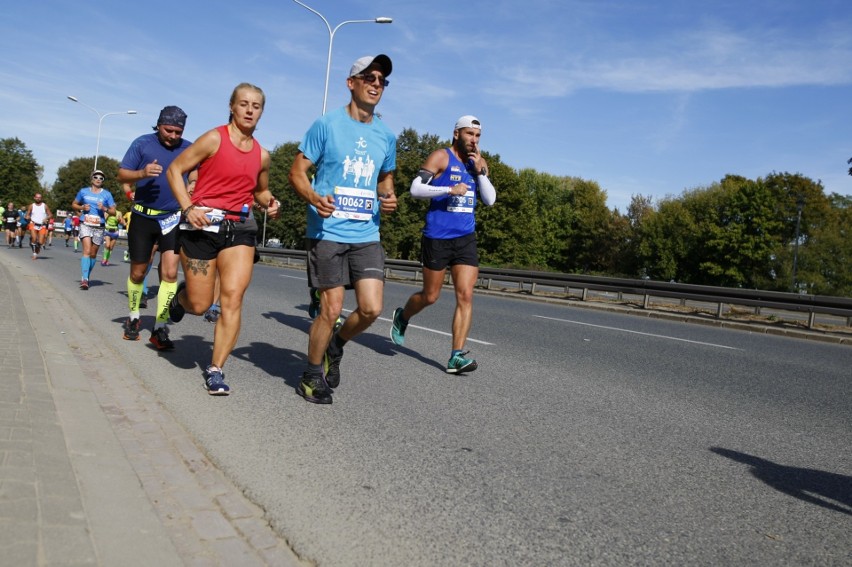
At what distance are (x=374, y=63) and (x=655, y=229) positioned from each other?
67.4 metres

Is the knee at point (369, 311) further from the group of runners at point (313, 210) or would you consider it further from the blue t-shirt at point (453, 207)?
the blue t-shirt at point (453, 207)

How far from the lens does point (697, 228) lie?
64.2 metres

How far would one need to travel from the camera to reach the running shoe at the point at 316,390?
5039mm

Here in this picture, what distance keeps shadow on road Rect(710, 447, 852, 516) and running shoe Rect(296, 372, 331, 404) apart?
8.10 feet

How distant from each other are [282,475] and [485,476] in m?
0.96

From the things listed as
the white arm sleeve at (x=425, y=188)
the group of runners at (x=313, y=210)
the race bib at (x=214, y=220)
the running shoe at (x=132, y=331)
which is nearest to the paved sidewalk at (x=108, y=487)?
the group of runners at (x=313, y=210)

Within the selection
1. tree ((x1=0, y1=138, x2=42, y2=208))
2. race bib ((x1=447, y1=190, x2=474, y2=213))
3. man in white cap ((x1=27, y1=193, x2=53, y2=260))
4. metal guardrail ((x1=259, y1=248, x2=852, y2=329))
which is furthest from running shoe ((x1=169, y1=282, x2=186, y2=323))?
tree ((x1=0, y1=138, x2=42, y2=208))

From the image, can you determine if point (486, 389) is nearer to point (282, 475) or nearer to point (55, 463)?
point (282, 475)

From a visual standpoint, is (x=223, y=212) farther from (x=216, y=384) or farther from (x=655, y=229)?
(x=655, y=229)

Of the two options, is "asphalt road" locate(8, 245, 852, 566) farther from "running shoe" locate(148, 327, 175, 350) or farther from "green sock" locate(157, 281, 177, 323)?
"green sock" locate(157, 281, 177, 323)

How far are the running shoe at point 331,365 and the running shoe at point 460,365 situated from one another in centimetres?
135

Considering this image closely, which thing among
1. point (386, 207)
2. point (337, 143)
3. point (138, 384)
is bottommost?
point (138, 384)

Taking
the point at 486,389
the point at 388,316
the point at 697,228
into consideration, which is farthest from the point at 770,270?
the point at 486,389

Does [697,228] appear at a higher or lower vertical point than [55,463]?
higher
